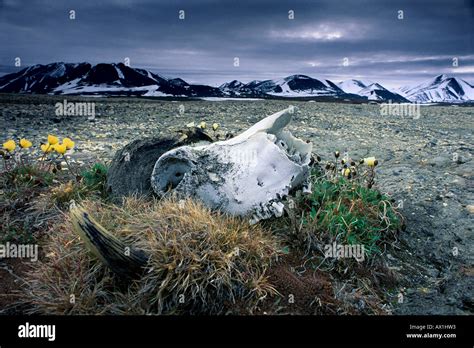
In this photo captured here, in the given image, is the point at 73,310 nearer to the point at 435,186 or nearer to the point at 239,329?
the point at 239,329

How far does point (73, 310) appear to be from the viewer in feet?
10.9

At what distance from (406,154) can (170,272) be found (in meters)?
6.64

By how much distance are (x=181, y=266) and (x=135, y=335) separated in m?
0.65

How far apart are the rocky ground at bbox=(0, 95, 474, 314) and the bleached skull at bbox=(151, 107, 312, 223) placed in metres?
1.46

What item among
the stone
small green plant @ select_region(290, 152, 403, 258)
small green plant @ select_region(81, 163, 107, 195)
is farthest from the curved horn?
small green plant @ select_region(81, 163, 107, 195)

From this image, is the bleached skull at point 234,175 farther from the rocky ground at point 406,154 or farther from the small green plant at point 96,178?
the rocky ground at point 406,154

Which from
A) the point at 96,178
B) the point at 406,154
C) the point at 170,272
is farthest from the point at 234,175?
the point at 406,154

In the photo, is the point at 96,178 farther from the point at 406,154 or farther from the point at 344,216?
the point at 406,154

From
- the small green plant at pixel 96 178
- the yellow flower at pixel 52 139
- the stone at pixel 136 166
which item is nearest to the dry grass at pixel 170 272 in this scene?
the stone at pixel 136 166

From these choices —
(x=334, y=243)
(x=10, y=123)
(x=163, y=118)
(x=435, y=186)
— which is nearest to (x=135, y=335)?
(x=334, y=243)

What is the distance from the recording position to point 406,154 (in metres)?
8.64

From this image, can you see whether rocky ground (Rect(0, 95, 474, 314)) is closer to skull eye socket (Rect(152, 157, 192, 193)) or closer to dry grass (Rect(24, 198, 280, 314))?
dry grass (Rect(24, 198, 280, 314))

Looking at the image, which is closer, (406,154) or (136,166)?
(136,166)

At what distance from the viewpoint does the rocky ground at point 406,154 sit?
4266mm
